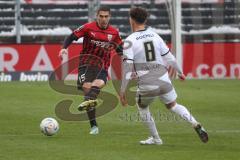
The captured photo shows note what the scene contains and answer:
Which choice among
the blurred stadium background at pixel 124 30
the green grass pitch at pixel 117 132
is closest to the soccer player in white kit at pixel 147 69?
the green grass pitch at pixel 117 132

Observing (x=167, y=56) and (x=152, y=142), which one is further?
(x=152, y=142)

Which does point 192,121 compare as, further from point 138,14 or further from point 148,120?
point 138,14

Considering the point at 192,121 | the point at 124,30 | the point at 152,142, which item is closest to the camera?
the point at 192,121

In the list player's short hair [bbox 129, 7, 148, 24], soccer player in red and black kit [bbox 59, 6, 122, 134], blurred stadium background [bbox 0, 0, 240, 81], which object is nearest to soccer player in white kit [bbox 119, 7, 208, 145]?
player's short hair [bbox 129, 7, 148, 24]

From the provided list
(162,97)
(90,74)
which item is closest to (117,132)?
(90,74)

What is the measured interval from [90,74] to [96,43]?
0.58 m

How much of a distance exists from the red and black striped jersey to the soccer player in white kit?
1969 mm

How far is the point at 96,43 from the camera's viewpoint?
13.0m

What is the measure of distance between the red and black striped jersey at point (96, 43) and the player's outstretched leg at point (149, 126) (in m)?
2.18

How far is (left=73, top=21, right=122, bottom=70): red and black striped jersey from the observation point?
42.7ft

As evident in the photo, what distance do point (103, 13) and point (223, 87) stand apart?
1062cm

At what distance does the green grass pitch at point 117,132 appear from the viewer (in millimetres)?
10133

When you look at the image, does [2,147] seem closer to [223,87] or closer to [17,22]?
[223,87]

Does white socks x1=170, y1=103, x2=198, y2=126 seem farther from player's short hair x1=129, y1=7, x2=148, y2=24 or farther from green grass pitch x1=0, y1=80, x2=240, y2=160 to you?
player's short hair x1=129, y1=7, x2=148, y2=24
